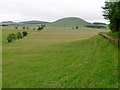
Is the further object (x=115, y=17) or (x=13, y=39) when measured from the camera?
(x=13, y=39)

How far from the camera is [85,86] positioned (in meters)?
13.8

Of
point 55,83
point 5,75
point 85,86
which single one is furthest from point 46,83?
point 5,75

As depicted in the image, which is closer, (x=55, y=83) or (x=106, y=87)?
(x=106, y=87)

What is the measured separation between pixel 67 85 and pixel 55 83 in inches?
37.2

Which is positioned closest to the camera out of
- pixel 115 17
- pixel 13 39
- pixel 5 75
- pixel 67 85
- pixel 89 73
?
pixel 67 85

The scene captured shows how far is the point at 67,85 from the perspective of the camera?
47.1ft

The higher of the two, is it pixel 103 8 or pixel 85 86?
pixel 103 8

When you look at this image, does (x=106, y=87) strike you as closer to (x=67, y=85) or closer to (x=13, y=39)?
(x=67, y=85)

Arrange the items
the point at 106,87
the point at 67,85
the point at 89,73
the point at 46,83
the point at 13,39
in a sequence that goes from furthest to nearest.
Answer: the point at 13,39 < the point at 89,73 < the point at 46,83 < the point at 67,85 < the point at 106,87

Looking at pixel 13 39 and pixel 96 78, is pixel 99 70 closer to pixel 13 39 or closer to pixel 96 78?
pixel 96 78

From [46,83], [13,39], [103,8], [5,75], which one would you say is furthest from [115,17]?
[13,39]

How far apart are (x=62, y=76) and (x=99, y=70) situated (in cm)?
204

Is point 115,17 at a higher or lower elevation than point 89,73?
higher

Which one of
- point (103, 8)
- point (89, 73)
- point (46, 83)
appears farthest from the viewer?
point (103, 8)
